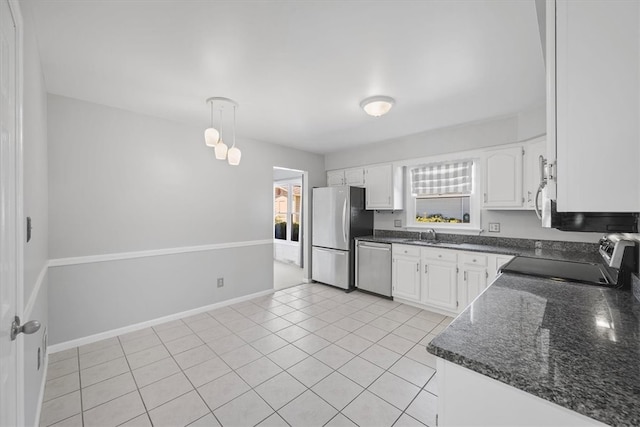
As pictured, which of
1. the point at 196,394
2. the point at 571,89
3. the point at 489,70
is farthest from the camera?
the point at 489,70

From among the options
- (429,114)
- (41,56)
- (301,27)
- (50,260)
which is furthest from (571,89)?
(50,260)

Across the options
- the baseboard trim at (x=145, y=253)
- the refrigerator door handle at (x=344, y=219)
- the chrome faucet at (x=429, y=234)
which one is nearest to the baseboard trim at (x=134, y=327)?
the baseboard trim at (x=145, y=253)

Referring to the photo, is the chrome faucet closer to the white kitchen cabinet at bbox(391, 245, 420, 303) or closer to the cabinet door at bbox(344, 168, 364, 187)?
the white kitchen cabinet at bbox(391, 245, 420, 303)

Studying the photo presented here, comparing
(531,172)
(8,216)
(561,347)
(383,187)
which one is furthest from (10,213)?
(531,172)

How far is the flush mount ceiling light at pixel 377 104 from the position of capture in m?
2.66

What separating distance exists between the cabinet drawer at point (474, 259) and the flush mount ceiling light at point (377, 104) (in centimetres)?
196

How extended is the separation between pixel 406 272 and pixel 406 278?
0.08m

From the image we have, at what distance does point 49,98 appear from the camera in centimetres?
257

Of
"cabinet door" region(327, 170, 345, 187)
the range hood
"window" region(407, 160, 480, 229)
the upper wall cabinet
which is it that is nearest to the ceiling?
the upper wall cabinet

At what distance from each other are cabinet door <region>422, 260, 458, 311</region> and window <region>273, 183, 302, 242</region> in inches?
146

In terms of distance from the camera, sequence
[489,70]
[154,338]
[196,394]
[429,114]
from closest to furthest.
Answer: [196,394]
[489,70]
[154,338]
[429,114]

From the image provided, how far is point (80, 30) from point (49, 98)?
4.37ft

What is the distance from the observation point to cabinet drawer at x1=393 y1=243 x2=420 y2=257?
146 inches

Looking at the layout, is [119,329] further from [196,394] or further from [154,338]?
[196,394]
